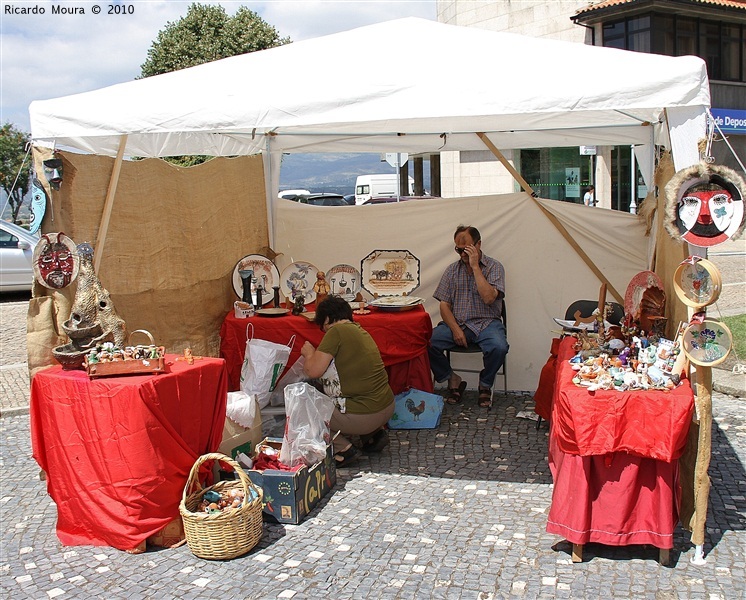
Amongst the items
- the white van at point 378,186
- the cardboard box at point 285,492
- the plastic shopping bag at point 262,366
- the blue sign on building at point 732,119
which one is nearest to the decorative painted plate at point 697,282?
the cardboard box at point 285,492

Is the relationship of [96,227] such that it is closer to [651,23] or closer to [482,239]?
[482,239]

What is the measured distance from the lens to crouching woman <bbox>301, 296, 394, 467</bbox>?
4496 millimetres

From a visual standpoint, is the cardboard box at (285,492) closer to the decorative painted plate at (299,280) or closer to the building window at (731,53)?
the decorative painted plate at (299,280)

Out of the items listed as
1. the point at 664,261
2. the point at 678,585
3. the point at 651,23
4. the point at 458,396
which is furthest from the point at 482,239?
the point at 651,23

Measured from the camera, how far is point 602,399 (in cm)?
318

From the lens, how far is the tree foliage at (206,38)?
2239 centimetres

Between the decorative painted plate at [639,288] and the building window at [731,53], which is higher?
the building window at [731,53]

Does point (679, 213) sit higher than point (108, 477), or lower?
higher

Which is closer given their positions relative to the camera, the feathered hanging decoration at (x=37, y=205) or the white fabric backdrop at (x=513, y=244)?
the feathered hanging decoration at (x=37, y=205)

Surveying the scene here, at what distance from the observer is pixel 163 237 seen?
550 centimetres

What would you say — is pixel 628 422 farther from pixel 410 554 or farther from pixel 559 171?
pixel 559 171

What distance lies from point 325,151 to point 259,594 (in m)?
4.63

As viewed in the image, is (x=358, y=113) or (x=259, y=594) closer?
(x=259, y=594)

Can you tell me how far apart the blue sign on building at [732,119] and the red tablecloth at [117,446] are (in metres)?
22.4
